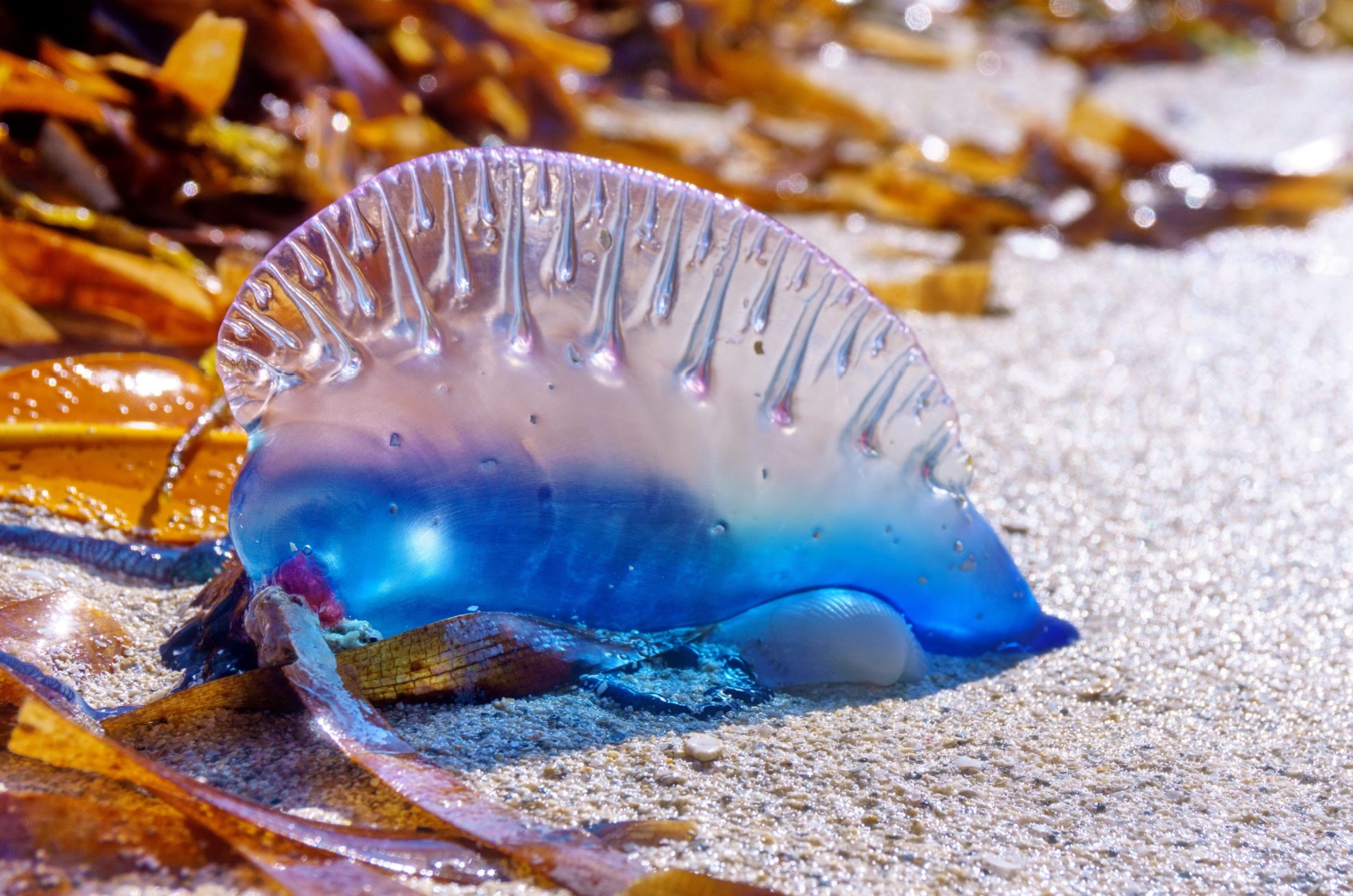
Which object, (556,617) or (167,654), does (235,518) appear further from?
(556,617)

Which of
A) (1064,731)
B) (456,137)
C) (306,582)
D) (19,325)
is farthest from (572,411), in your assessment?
(456,137)

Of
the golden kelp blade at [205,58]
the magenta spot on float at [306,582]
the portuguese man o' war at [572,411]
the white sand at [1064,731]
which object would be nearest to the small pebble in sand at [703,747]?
the white sand at [1064,731]

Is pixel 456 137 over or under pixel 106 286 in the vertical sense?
over

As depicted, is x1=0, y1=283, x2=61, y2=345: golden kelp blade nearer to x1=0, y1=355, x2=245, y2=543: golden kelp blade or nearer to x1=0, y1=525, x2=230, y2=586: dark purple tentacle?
x1=0, y1=355, x2=245, y2=543: golden kelp blade

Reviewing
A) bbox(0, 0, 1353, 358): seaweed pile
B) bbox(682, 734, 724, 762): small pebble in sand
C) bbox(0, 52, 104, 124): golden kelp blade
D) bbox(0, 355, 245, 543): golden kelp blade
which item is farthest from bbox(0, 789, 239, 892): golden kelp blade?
bbox(0, 52, 104, 124): golden kelp blade

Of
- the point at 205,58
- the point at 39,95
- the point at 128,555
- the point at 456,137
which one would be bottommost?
the point at 128,555

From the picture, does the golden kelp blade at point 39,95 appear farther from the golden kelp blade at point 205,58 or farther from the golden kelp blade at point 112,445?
the golden kelp blade at point 112,445

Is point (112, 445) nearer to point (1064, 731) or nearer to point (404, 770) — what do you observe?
point (404, 770)
